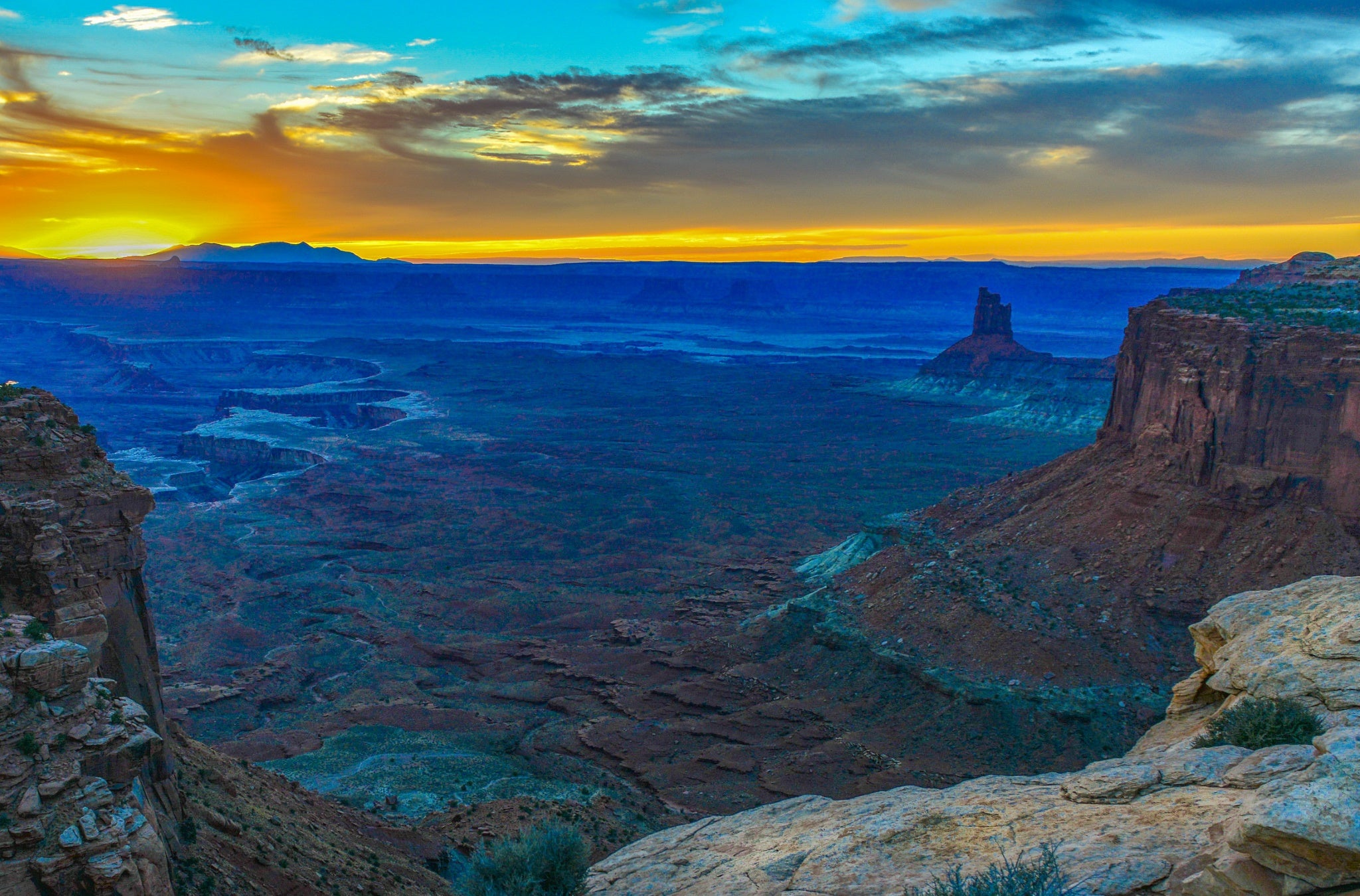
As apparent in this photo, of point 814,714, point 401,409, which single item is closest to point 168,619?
point 814,714

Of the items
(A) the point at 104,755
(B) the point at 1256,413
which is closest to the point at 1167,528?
(B) the point at 1256,413

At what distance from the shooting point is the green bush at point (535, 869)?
1673 cm

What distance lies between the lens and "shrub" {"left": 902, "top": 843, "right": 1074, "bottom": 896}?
34.6 feet

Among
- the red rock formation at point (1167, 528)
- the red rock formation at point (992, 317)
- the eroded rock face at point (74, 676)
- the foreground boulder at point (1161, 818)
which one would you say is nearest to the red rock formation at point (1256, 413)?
the red rock formation at point (1167, 528)

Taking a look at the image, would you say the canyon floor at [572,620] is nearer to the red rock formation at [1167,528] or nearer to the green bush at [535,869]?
the red rock formation at [1167,528]

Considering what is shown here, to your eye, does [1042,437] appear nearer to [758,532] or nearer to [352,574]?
[758,532]

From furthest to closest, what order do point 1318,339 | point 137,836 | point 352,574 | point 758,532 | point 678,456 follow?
point 678,456
point 758,532
point 352,574
point 1318,339
point 137,836

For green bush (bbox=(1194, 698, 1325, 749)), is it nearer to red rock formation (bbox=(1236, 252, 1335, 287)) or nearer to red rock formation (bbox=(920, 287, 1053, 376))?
red rock formation (bbox=(1236, 252, 1335, 287))

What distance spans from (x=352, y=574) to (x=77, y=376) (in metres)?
147

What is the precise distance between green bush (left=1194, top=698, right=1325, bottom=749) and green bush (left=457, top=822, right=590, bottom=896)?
10745 mm

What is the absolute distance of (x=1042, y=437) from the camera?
107188mm

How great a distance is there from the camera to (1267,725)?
44.6 feet

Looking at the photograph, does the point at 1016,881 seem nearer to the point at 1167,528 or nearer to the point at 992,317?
the point at 1167,528

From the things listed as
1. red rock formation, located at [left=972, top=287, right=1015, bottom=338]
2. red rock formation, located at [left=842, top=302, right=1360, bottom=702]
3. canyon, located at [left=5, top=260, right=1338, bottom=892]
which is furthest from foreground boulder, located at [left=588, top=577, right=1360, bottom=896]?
red rock formation, located at [left=972, top=287, right=1015, bottom=338]
